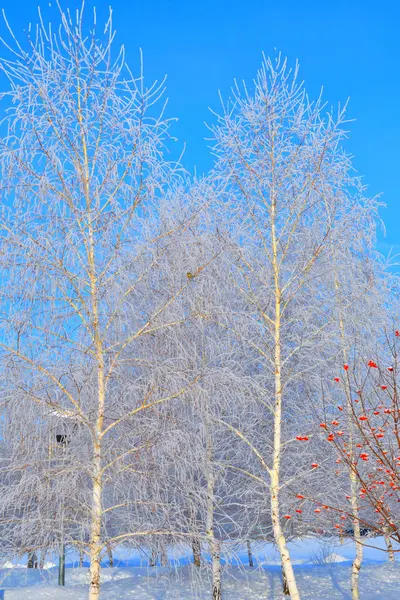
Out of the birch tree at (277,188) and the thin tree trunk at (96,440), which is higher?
the birch tree at (277,188)

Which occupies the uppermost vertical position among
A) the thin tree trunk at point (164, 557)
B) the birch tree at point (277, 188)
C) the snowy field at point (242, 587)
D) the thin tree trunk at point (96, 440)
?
the birch tree at point (277, 188)

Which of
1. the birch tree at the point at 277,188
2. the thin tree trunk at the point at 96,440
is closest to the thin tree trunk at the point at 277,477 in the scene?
the birch tree at the point at 277,188

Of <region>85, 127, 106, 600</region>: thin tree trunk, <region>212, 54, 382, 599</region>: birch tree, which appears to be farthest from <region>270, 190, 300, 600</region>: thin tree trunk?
<region>85, 127, 106, 600</region>: thin tree trunk

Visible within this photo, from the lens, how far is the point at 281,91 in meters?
10.8

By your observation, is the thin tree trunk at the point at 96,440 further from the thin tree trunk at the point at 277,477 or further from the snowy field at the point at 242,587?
the snowy field at the point at 242,587

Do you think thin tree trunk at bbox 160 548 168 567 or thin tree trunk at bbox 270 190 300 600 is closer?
thin tree trunk at bbox 160 548 168 567

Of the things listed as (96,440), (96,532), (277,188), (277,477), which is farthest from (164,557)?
(277,188)

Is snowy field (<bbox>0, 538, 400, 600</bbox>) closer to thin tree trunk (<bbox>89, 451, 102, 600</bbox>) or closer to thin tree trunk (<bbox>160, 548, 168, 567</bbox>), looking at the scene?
thin tree trunk (<bbox>160, 548, 168, 567</bbox>)

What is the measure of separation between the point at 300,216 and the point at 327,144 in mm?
1288

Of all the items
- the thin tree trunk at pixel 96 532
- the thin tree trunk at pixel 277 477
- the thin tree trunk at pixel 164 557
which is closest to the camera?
the thin tree trunk at pixel 96 532

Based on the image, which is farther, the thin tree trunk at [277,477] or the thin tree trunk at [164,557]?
the thin tree trunk at [277,477]

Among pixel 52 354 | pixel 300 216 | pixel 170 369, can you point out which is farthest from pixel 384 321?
pixel 52 354

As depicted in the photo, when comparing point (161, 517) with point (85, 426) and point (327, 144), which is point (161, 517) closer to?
point (85, 426)

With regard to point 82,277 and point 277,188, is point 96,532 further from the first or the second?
point 277,188
